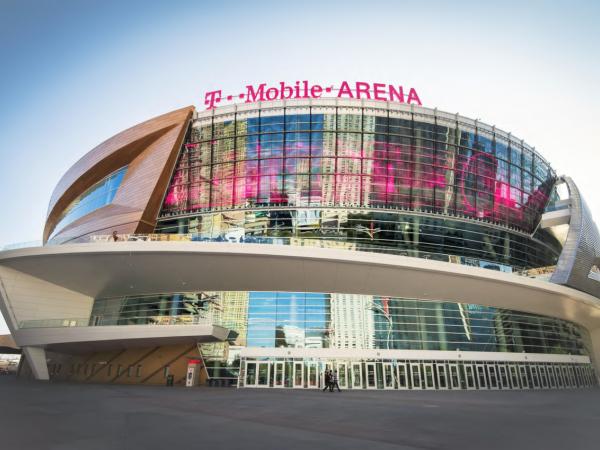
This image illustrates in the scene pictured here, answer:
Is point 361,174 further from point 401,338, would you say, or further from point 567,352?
point 567,352

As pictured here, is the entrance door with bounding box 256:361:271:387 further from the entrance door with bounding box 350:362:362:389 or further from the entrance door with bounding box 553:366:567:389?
the entrance door with bounding box 553:366:567:389

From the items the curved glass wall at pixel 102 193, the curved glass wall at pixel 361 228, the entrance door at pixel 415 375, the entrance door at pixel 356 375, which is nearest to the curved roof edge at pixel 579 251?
the curved glass wall at pixel 361 228

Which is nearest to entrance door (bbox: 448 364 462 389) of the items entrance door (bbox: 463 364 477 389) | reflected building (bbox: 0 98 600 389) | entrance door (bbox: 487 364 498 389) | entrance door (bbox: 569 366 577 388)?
reflected building (bbox: 0 98 600 389)

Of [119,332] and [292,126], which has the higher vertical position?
[292,126]

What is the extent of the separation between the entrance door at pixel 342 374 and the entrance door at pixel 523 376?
15.4 meters

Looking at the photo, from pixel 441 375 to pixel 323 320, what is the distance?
10.0 m

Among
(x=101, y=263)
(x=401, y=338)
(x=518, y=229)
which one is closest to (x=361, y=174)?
(x=401, y=338)

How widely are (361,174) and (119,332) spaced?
24882 mm

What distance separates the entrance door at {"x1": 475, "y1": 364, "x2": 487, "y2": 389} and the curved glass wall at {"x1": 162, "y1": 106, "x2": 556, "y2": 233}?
572 inches

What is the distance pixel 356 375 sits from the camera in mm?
31234

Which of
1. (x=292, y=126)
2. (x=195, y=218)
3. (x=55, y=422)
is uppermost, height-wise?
(x=292, y=126)

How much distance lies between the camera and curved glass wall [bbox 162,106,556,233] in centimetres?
4022

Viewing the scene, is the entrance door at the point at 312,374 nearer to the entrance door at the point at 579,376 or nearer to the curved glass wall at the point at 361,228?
the curved glass wall at the point at 361,228

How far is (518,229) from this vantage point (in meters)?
44.7
